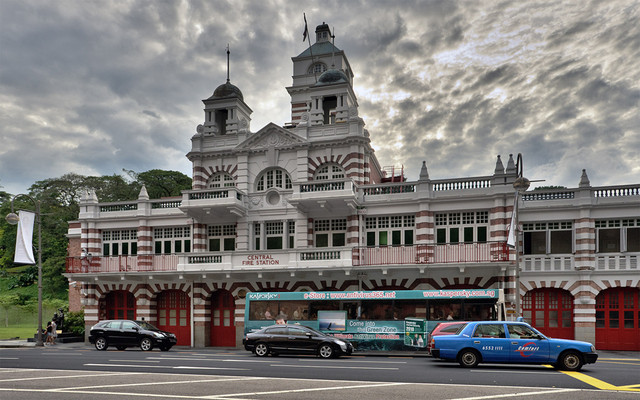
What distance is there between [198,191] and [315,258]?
808cm

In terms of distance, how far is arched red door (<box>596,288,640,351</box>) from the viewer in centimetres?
2697

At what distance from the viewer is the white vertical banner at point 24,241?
92.8 feet

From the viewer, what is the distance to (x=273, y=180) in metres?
33.6

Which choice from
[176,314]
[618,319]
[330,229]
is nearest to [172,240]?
[176,314]

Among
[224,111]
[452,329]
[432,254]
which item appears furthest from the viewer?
[224,111]

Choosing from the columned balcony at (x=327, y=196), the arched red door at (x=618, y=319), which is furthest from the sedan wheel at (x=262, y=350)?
the arched red door at (x=618, y=319)

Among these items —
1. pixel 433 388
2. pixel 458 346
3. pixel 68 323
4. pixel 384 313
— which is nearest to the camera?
pixel 433 388

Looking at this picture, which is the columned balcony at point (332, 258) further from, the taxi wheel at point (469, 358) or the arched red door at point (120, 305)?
the taxi wheel at point (469, 358)

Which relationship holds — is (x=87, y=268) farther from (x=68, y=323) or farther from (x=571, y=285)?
(x=571, y=285)

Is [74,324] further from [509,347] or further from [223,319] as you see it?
[509,347]

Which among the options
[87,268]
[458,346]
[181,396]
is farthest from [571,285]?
[87,268]

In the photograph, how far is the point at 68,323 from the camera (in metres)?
35.8

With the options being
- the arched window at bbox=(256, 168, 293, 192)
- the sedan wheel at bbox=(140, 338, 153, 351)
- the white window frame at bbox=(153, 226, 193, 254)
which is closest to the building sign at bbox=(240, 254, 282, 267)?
the arched window at bbox=(256, 168, 293, 192)

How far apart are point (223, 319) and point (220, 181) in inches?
336
